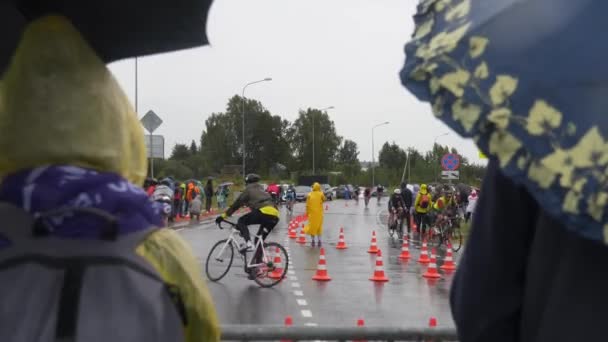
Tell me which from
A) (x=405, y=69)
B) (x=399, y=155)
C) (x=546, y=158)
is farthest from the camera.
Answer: (x=399, y=155)

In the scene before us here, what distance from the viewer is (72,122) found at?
158 centimetres

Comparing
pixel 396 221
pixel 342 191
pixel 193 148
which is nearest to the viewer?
pixel 396 221

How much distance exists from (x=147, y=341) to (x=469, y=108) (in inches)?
30.8

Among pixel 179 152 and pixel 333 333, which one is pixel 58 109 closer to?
pixel 333 333

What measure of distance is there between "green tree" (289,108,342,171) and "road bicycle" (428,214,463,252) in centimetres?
8937

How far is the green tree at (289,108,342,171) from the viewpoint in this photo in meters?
114

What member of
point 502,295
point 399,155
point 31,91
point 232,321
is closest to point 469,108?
point 502,295

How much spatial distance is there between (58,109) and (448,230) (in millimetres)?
19703

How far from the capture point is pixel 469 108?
134 cm

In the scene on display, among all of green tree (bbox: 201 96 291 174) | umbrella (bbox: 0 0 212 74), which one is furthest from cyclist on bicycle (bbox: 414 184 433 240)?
green tree (bbox: 201 96 291 174)

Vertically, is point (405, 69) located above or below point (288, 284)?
above

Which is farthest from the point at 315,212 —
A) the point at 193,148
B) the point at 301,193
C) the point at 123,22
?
the point at 193,148

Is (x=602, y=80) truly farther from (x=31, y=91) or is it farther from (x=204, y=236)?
(x=204, y=236)

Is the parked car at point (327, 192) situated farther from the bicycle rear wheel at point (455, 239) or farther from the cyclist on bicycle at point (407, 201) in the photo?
the bicycle rear wheel at point (455, 239)
